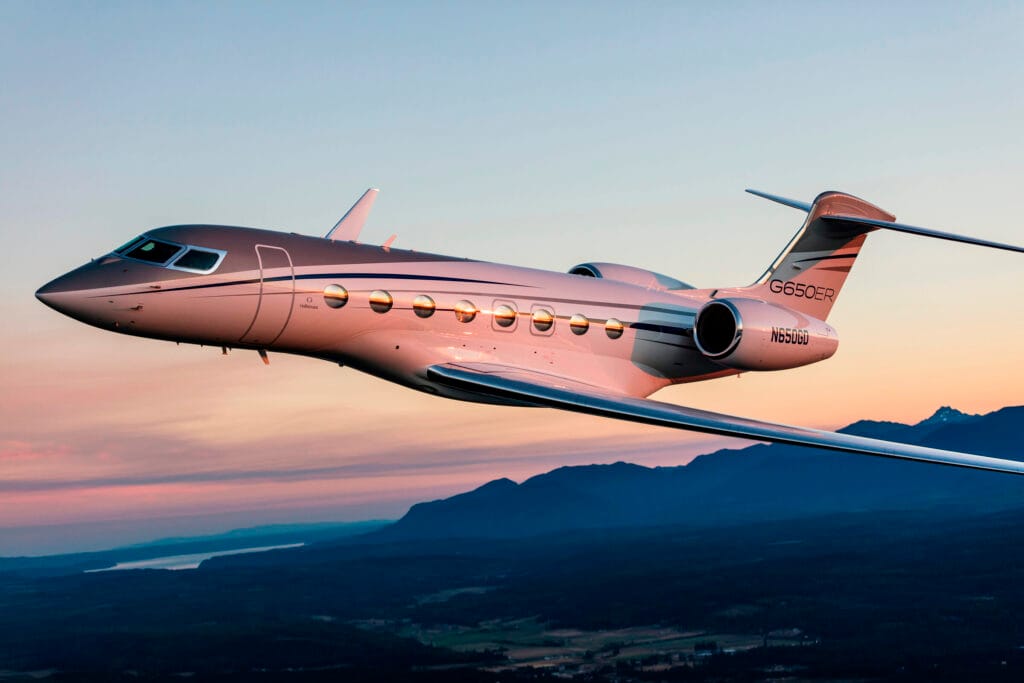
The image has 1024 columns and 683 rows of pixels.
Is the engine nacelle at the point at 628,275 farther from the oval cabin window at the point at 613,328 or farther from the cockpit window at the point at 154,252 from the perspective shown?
the cockpit window at the point at 154,252

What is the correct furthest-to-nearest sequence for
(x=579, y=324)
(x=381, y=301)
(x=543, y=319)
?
(x=579, y=324)
(x=543, y=319)
(x=381, y=301)

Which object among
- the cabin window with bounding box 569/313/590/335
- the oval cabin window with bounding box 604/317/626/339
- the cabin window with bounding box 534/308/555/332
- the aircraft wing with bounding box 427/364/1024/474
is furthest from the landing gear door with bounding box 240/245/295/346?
the oval cabin window with bounding box 604/317/626/339

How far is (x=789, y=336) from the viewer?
1099 inches

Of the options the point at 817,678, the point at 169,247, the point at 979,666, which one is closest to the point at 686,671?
the point at 817,678

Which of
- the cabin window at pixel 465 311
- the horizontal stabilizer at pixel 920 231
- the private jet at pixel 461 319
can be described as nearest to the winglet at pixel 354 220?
the private jet at pixel 461 319

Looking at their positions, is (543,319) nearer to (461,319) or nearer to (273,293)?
(461,319)

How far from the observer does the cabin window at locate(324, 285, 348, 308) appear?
21906mm

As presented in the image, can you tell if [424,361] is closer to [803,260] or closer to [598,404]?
[598,404]

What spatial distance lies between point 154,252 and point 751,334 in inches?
601

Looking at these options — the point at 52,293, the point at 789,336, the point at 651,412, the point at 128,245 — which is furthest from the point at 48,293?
the point at 789,336

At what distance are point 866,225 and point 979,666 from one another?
633 feet

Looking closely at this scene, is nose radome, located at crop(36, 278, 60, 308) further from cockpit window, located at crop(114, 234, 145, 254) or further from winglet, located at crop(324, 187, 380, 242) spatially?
winglet, located at crop(324, 187, 380, 242)

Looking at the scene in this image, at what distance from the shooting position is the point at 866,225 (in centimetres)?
3025

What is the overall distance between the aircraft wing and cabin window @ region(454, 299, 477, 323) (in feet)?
3.67
